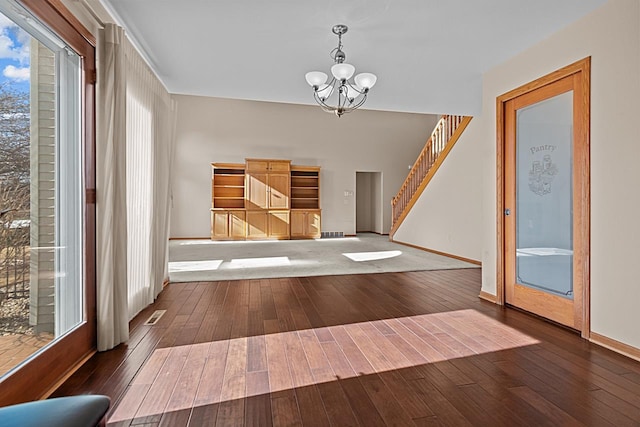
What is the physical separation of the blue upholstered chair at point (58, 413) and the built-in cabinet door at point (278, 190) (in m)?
8.86

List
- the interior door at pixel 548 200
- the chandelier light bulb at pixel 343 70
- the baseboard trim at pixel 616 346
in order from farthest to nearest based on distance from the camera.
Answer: the chandelier light bulb at pixel 343 70 < the interior door at pixel 548 200 < the baseboard trim at pixel 616 346

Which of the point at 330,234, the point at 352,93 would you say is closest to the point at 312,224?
the point at 330,234

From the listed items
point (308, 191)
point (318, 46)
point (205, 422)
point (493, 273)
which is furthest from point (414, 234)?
point (205, 422)

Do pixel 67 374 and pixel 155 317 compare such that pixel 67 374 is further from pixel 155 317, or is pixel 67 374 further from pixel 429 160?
pixel 429 160

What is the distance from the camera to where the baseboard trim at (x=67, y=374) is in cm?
180

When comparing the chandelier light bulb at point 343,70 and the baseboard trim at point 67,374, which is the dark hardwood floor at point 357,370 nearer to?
the baseboard trim at point 67,374

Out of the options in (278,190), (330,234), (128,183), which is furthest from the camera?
(330,234)

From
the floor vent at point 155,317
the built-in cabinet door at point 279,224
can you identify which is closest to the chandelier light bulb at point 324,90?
the floor vent at point 155,317

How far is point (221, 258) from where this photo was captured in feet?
21.2

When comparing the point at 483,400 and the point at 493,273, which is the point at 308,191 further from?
the point at 483,400

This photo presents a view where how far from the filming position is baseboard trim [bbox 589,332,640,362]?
2.31m

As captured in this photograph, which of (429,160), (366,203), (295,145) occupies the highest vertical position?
(295,145)

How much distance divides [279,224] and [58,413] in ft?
29.5

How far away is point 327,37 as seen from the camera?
10.4 ft
